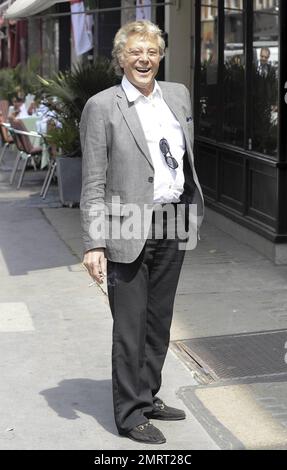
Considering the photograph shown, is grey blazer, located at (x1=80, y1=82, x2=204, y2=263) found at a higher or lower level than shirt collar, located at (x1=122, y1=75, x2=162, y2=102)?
lower

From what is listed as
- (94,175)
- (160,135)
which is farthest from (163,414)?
(160,135)

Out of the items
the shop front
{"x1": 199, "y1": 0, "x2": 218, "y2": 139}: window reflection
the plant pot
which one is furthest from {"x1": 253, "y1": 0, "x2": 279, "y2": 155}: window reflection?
the plant pot

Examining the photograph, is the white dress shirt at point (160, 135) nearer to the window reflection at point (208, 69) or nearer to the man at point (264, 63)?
the man at point (264, 63)

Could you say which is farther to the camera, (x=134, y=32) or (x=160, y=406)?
(x=160, y=406)

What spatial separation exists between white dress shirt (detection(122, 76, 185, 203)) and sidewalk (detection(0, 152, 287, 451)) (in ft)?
4.01

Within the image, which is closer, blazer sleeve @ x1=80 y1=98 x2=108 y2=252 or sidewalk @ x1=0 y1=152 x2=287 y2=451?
blazer sleeve @ x1=80 y1=98 x2=108 y2=252

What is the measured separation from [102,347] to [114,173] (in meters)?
1.99

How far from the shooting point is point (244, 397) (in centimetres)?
530

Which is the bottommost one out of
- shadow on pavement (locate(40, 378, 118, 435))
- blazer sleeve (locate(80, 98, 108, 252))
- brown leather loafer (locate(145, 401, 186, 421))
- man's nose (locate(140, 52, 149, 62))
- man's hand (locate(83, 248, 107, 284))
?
shadow on pavement (locate(40, 378, 118, 435))

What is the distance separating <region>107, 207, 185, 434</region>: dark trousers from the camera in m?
4.68

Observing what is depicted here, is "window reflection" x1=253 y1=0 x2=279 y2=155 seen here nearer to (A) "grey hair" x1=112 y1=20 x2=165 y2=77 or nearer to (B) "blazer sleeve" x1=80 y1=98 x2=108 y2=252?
(A) "grey hair" x1=112 y1=20 x2=165 y2=77

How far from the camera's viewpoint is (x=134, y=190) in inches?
180

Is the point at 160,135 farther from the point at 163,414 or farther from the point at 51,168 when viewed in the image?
the point at 51,168
